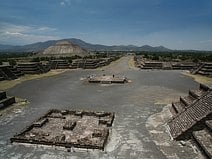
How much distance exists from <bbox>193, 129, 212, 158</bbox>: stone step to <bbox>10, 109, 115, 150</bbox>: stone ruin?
4.25 metres

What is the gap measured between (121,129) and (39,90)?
46.3ft

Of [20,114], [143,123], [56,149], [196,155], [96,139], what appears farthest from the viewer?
[20,114]

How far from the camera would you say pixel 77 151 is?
960 cm

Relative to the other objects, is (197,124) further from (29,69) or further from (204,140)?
(29,69)

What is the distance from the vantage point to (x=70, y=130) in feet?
39.2

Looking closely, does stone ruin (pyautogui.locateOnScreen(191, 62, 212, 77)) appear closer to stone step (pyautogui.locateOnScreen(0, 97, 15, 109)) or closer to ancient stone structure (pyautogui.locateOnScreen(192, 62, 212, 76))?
ancient stone structure (pyautogui.locateOnScreen(192, 62, 212, 76))

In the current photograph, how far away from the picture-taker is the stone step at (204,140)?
28.5 ft

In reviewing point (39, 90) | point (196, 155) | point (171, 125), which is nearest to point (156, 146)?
point (196, 155)

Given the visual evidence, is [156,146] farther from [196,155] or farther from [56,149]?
[56,149]

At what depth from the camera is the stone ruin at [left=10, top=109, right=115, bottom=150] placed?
1012 cm

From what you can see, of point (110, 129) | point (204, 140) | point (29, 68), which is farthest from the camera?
point (29, 68)

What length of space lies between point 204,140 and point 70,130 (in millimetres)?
Answer: 6796

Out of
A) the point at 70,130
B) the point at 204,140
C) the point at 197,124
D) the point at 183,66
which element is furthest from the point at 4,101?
the point at 183,66

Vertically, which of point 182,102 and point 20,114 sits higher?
point 182,102
